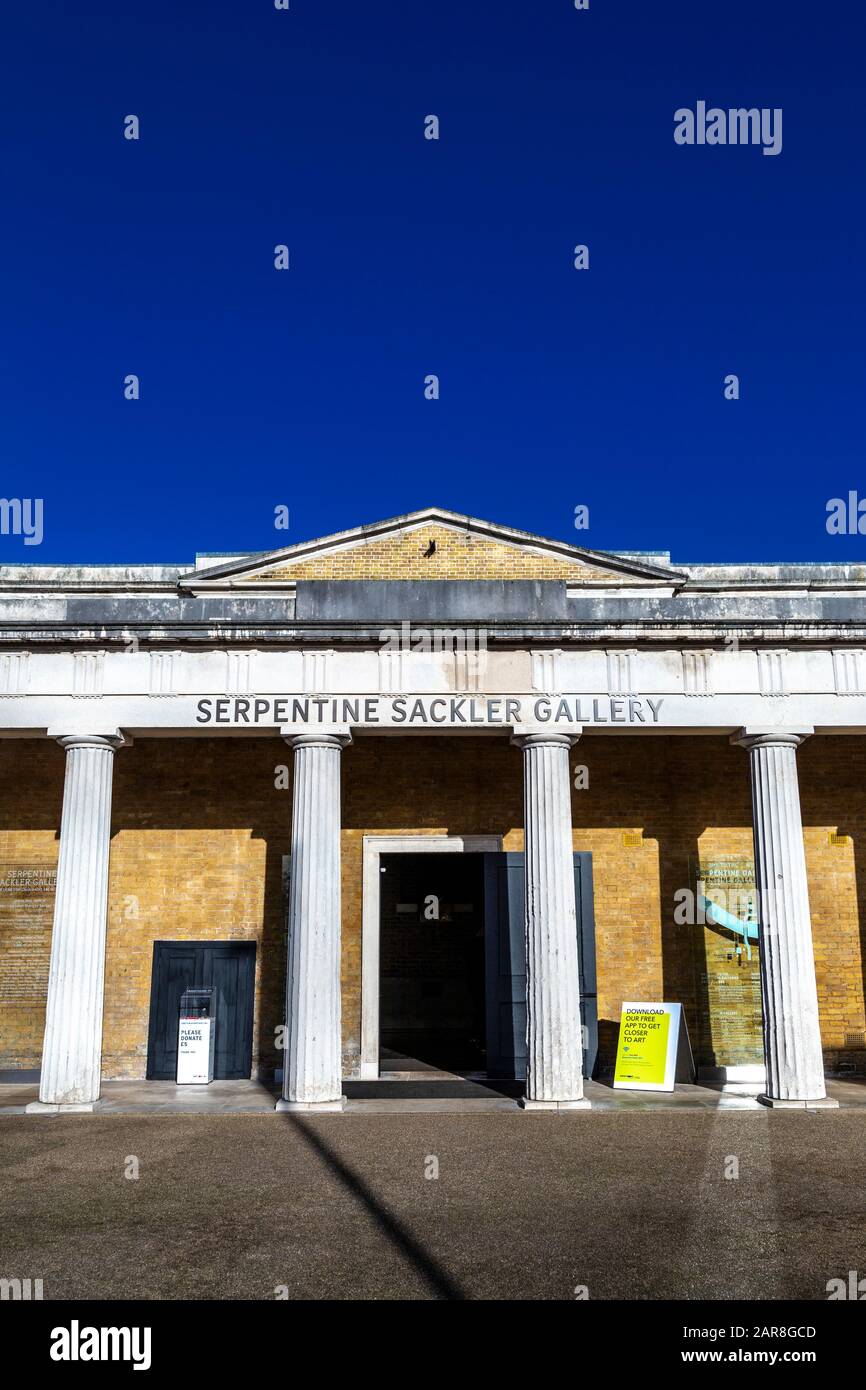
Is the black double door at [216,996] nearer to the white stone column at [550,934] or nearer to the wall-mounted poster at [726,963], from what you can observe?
the white stone column at [550,934]

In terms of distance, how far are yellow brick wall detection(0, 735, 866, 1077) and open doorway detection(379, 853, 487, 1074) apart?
8238 millimetres

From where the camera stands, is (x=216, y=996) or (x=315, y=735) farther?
(x=216, y=996)

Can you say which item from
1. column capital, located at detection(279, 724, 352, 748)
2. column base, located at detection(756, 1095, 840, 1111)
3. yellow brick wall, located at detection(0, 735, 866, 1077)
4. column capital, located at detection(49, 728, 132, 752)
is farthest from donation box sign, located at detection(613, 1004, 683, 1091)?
column capital, located at detection(49, 728, 132, 752)

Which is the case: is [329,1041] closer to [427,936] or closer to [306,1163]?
[306,1163]

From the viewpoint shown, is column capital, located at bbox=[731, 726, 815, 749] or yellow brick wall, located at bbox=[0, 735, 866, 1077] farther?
yellow brick wall, located at bbox=[0, 735, 866, 1077]

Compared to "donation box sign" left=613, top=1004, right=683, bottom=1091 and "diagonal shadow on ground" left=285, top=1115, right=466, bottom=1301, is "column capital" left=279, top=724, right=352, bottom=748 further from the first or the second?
"donation box sign" left=613, top=1004, right=683, bottom=1091

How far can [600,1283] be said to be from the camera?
644cm

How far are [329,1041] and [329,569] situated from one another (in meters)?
9.84

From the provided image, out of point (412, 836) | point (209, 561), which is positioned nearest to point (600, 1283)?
point (412, 836)

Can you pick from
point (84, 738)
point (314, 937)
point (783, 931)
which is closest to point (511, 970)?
point (314, 937)

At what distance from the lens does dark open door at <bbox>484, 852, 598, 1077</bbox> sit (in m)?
15.8

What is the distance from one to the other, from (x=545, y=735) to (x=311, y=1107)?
5.49m

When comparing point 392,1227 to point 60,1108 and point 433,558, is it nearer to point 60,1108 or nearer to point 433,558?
point 60,1108

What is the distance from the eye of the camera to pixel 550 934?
542 inches
